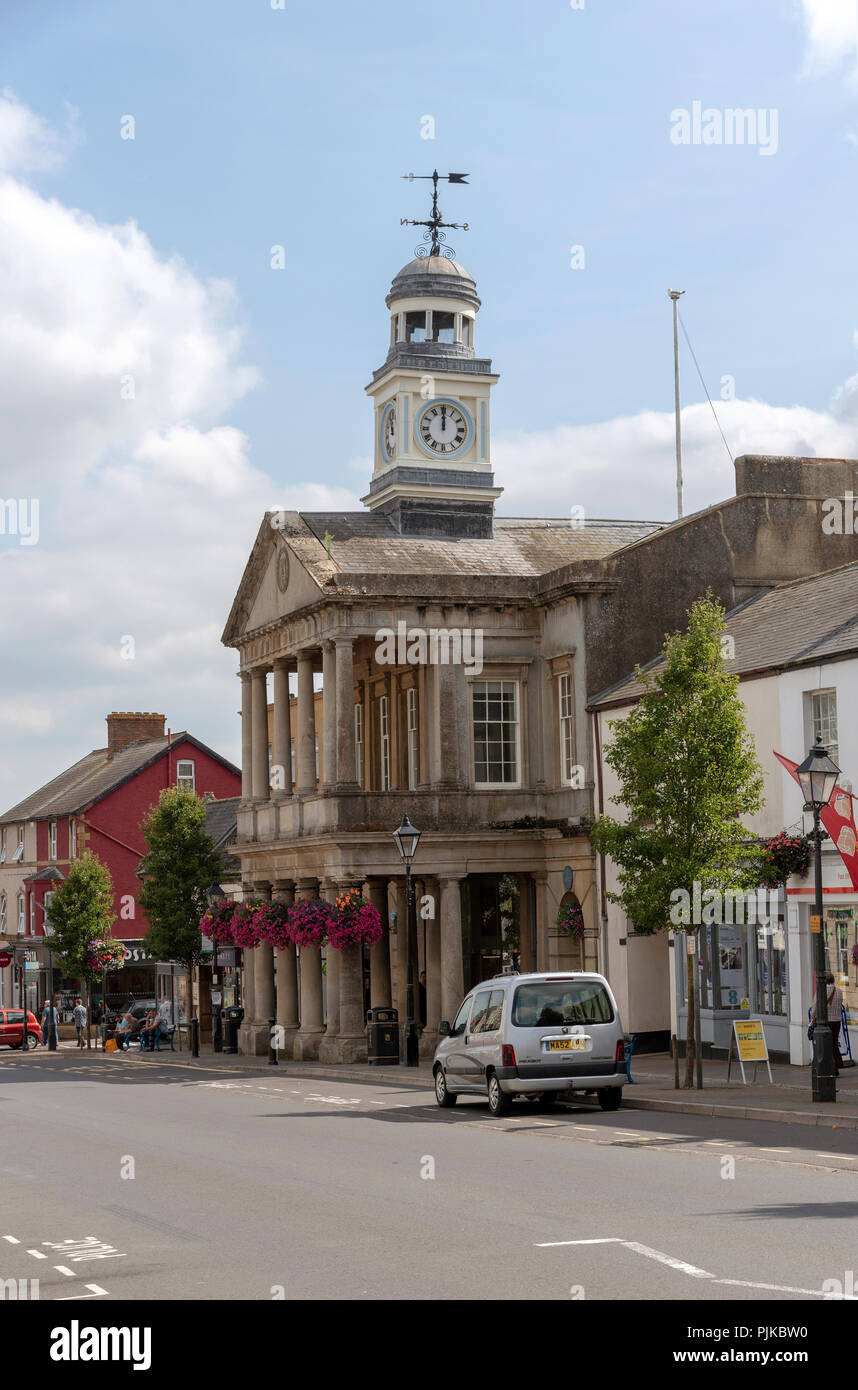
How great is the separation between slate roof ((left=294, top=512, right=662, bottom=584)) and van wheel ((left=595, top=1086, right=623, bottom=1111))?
17223mm

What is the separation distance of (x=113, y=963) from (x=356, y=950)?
802 inches

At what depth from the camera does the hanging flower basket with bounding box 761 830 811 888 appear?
88.4ft

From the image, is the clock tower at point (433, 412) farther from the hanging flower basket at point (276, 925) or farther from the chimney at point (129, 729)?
the chimney at point (129, 729)

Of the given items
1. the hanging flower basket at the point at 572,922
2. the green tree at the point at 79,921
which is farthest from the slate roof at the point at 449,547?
the green tree at the point at 79,921

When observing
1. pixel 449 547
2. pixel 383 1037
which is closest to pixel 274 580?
pixel 449 547

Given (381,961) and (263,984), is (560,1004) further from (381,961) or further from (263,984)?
(263,984)

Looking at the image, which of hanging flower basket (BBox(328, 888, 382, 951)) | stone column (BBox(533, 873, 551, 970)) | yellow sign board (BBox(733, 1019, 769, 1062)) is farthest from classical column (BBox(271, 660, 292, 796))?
yellow sign board (BBox(733, 1019, 769, 1062))

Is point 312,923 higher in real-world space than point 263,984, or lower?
higher

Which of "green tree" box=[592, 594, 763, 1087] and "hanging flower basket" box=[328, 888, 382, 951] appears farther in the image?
"hanging flower basket" box=[328, 888, 382, 951]

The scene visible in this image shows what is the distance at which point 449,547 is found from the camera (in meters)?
41.2

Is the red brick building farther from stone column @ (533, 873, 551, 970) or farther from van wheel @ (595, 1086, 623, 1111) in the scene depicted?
van wheel @ (595, 1086, 623, 1111)

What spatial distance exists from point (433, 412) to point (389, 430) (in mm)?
1347
